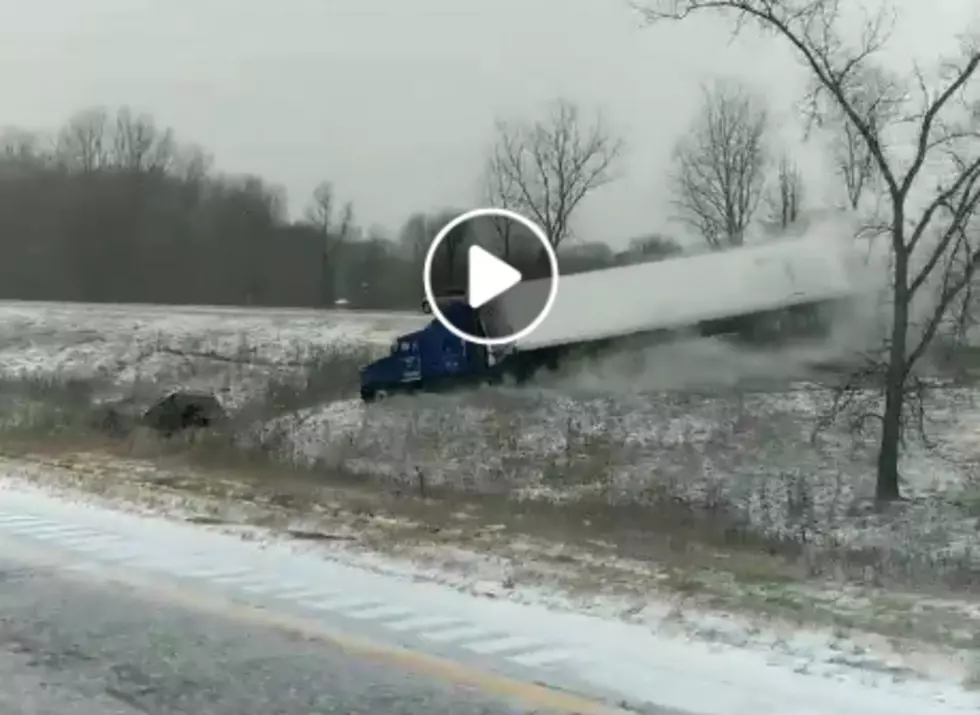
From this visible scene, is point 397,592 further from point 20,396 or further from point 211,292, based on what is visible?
point 211,292

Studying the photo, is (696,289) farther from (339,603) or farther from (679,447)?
(339,603)

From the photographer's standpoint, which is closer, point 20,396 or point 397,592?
point 397,592

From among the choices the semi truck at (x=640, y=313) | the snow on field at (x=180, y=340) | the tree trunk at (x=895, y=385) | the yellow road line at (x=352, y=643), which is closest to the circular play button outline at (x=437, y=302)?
the semi truck at (x=640, y=313)

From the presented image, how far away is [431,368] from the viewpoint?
3253 centimetres

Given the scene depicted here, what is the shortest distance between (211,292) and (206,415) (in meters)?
42.6

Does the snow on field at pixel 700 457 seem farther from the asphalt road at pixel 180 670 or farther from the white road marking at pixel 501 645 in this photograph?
the asphalt road at pixel 180 670

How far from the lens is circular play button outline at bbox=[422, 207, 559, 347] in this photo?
22.8 m

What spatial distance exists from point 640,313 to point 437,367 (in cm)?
615

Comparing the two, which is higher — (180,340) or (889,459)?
(180,340)

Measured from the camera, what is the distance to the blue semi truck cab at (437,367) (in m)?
32.4

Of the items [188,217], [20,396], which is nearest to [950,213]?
[20,396]

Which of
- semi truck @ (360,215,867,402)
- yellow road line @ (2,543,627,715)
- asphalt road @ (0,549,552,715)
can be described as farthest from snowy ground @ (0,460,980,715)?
semi truck @ (360,215,867,402)

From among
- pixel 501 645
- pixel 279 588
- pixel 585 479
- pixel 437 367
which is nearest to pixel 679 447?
pixel 585 479

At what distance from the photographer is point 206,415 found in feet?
95.0
